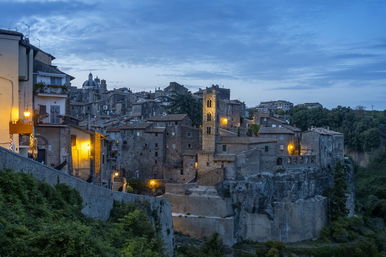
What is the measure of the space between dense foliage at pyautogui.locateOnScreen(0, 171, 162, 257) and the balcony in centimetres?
1128

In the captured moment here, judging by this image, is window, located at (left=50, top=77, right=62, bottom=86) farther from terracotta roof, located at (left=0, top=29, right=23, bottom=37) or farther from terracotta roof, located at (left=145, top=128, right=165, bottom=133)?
terracotta roof, located at (left=145, top=128, right=165, bottom=133)

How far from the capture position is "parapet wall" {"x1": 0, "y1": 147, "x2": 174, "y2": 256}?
15536 millimetres

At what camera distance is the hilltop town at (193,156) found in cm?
2759

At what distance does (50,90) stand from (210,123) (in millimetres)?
24453

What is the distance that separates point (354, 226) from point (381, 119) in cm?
5408

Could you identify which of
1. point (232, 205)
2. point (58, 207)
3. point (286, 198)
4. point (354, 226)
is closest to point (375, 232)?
point (354, 226)

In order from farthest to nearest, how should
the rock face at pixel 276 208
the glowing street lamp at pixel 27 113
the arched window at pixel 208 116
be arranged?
the arched window at pixel 208 116 < the rock face at pixel 276 208 < the glowing street lamp at pixel 27 113

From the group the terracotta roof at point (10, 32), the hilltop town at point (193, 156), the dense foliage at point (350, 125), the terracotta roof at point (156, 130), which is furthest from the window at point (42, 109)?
the dense foliage at point (350, 125)

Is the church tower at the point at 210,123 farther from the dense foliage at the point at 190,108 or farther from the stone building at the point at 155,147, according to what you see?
the dense foliage at the point at 190,108

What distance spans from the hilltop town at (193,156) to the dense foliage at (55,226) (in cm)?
847

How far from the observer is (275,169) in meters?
51.2

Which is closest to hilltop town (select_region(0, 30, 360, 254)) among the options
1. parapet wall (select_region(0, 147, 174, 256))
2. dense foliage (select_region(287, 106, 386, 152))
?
parapet wall (select_region(0, 147, 174, 256))

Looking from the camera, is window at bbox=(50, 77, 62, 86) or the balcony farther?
window at bbox=(50, 77, 62, 86)

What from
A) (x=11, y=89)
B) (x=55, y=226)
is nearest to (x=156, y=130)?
(x=11, y=89)
